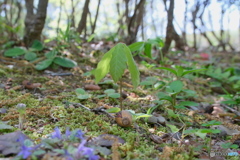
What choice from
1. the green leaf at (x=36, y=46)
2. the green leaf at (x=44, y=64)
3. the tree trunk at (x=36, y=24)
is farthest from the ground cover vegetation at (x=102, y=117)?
the tree trunk at (x=36, y=24)

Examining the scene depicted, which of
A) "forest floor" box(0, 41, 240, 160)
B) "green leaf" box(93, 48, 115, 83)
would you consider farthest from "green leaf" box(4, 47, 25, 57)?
"green leaf" box(93, 48, 115, 83)

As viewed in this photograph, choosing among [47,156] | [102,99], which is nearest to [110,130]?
[47,156]

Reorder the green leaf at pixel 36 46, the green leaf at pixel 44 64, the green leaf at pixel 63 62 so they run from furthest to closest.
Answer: the green leaf at pixel 36 46 < the green leaf at pixel 63 62 < the green leaf at pixel 44 64

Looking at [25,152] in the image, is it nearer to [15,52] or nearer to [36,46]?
[15,52]

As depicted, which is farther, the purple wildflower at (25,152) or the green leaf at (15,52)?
the green leaf at (15,52)

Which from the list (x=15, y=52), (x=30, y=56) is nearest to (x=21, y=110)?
(x=30, y=56)

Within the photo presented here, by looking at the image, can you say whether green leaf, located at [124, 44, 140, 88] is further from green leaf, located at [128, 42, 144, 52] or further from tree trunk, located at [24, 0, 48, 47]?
tree trunk, located at [24, 0, 48, 47]

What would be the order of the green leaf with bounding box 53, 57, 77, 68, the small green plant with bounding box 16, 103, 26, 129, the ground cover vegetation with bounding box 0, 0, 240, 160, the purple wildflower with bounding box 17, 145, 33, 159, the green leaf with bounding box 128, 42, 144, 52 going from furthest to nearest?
the green leaf with bounding box 53, 57, 77, 68 → the green leaf with bounding box 128, 42, 144, 52 → the small green plant with bounding box 16, 103, 26, 129 → the ground cover vegetation with bounding box 0, 0, 240, 160 → the purple wildflower with bounding box 17, 145, 33, 159

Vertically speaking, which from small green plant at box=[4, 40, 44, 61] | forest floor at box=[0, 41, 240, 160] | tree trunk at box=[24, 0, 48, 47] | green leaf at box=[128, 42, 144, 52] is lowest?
forest floor at box=[0, 41, 240, 160]

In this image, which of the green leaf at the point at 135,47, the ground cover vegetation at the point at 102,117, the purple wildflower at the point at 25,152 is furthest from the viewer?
the green leaf at the point at 135,47

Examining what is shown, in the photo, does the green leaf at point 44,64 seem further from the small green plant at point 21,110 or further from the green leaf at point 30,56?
the small green plant at point 21,110

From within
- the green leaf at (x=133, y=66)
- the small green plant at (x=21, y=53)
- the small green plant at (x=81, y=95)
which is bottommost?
the small green plant at (x=81, y=95)
